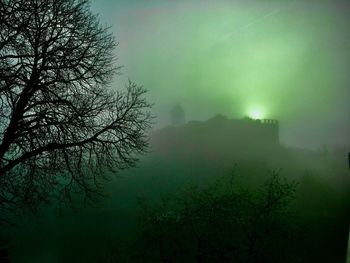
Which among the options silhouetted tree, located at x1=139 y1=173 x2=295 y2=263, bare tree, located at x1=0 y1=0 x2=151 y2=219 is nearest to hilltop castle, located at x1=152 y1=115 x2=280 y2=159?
silhouetted tree, located at x1=139 y1=173 x2=295 y2=263

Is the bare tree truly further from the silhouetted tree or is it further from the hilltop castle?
the hilltop castle

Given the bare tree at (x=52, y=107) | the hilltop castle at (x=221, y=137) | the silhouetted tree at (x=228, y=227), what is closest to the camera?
the bare tree at (x=52, y=107)

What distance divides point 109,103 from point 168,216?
1304 cm

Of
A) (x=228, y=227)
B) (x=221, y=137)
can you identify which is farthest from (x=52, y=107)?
(x=221, y=137)

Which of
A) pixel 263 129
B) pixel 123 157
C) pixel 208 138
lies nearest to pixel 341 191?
pixel 263 129

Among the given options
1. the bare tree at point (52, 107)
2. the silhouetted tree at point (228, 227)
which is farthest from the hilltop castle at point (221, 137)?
the bare tree at point (52, 107)

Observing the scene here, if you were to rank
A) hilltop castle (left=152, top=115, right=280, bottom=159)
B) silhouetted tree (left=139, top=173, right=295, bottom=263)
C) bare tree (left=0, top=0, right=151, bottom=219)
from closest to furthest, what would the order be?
bare tree (left=0, top=0, right=151, bottom=219) < silhouetted tree (left=139, top=173, right=295, bottom=263) < hilltop castle (left=152, top=115, right=280, bottom=159)

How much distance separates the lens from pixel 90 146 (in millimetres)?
9906

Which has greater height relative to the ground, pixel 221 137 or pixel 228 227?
pixel 221 137

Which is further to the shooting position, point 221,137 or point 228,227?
point 221,137

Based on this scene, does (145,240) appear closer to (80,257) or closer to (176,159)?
(80,257)

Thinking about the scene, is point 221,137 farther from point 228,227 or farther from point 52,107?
point 52,107

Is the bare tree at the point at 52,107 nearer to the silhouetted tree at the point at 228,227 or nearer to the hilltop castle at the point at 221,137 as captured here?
the silhouetted tree at the point at 228,227

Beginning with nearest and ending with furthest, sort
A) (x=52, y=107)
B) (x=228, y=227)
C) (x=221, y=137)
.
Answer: (x=52, y=107)
(x=228, y=227)
(x=221, y=137)
